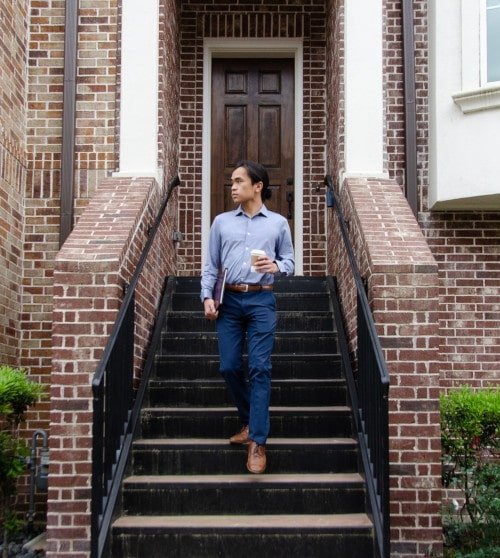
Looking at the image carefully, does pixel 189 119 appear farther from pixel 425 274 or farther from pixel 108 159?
pixel 425 274

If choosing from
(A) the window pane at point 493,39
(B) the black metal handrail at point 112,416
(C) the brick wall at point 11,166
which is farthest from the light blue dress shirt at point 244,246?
(A) the window pane at point 493,39

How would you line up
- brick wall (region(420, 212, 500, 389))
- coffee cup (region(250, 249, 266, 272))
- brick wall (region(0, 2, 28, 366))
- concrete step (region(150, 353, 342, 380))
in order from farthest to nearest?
brick wall (region(420, 212, 500, 389)) → brick wall (region(0, 2, 28, 366)) → concrete step (region(150, 353, 342, 380)) → coffee cup (region(250, 249, 266, 272))

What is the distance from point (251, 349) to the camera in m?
4.84

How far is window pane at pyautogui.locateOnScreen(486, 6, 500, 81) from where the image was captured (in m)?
6.98

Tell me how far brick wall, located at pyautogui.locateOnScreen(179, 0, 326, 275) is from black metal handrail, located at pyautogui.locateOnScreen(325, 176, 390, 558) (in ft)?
8.29

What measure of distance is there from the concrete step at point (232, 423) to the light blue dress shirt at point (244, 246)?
0.92 metres

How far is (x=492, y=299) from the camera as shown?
7.13 meters

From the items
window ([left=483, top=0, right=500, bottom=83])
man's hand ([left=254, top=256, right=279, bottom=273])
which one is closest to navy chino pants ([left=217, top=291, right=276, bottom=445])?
man's hand ([left=254, top=256, right=279, bottom=273])

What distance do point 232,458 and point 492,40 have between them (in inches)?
173

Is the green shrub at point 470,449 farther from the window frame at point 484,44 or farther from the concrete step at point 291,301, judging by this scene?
the window frame at point 484,44

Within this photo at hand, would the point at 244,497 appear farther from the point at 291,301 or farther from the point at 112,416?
the point at 291,301

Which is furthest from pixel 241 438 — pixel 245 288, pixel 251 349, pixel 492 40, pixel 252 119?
pixel 492 40

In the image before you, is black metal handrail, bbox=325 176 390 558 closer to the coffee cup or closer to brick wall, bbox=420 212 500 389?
the coffee cup

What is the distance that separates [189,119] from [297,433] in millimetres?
3841
